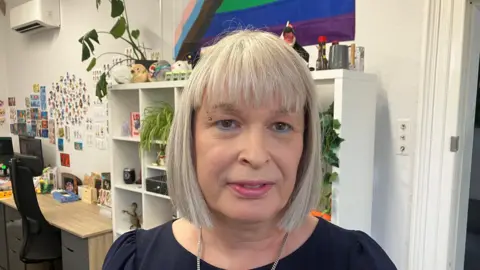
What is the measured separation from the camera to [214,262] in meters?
0.80

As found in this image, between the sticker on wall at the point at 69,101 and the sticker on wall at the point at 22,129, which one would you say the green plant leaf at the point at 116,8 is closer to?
the sticker on wall at the point at 69,101

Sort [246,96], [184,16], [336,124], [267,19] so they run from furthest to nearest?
[184,16]
[267,19]
[336,124]
[246,96]

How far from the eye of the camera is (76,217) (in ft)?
9.27

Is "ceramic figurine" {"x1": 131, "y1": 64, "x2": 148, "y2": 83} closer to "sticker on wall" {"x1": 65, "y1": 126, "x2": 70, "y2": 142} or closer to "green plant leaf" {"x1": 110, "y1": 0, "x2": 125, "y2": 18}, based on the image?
"green plant leaf" {"x1": 110, "y1": 0, "x2": 125, "y2": 18}

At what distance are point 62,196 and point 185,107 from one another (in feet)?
10.3

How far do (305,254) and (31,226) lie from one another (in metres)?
2.58

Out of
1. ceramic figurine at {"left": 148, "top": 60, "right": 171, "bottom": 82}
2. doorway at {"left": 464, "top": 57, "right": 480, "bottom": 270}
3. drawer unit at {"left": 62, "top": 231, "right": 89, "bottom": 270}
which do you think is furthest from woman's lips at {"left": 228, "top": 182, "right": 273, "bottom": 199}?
doorway at {"left": 464, "top": 57, "right": 480, "bottom": 270}

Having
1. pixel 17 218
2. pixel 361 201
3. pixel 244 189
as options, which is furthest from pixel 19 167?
pixel 244 189

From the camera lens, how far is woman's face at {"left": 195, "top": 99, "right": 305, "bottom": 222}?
68 centimetres

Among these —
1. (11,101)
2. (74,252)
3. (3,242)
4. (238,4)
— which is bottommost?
(3,242)

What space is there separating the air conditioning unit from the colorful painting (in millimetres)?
1780

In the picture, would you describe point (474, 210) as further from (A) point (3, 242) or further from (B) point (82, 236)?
(A) point (3, 242)

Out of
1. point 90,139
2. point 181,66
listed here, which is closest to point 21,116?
point 90,139

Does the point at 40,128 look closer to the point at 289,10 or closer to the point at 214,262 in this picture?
the point at 289,10
